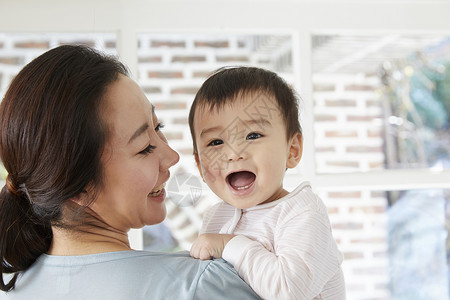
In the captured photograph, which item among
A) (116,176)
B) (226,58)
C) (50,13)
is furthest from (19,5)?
(116,176)

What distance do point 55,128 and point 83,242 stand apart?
0.25 meters

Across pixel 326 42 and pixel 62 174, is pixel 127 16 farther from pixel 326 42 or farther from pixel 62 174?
pixel 62 174

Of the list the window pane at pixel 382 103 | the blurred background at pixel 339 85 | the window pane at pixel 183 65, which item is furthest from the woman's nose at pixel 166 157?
the window pane at pixel 382 103

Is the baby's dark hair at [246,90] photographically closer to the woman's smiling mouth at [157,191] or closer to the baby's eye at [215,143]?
the baby's eye at [215,143]

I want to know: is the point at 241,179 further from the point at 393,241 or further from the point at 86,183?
the point at 393,241

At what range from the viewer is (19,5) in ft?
7.61

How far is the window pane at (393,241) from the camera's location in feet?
9.02

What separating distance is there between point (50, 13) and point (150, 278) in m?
1.65

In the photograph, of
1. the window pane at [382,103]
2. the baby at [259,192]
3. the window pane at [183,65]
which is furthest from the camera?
the window pane at [382,103]

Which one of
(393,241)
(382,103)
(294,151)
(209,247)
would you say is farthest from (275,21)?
(209,247)

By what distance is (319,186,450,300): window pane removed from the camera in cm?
275

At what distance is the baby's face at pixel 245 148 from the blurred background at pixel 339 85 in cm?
106

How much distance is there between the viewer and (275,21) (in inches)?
96.0

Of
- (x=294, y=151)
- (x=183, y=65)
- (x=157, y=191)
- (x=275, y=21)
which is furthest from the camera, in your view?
(x=183, y=65)
